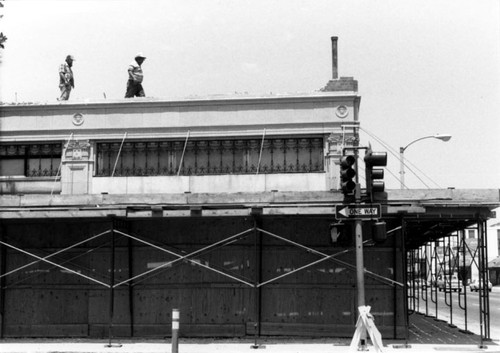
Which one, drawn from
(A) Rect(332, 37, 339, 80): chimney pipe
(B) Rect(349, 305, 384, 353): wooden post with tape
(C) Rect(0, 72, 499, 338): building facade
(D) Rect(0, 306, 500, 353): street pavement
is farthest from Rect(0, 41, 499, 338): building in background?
(A) Rect(332, 37, 339, 80): chimney pipe

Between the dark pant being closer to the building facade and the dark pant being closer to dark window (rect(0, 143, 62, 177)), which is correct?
dark window (rect(0, 143, 62, 177))

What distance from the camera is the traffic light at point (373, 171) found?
14172 mm

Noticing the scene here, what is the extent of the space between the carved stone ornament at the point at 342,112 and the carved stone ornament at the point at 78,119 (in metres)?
7.35

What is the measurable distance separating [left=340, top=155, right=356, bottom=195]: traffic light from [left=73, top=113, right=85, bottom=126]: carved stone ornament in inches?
387

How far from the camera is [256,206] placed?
16.1 metres

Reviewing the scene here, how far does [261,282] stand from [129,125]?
678 cm

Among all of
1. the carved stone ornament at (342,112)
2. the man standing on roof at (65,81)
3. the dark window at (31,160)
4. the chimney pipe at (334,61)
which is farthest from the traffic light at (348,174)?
the man standing on roof at (65,81)

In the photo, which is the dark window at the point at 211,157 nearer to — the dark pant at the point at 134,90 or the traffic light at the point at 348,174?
the dark pant at the point at 134,90

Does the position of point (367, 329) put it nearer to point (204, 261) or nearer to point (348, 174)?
point (348, 174)

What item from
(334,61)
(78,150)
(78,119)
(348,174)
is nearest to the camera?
(348,174)

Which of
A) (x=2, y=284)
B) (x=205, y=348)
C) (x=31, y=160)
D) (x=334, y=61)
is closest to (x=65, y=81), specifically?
(x=31, y=160)

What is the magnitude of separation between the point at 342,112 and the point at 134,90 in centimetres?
645

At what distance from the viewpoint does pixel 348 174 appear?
14.4 m

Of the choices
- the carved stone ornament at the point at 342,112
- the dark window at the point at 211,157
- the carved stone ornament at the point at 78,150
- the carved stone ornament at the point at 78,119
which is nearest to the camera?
the carved stone ornament at the point at 342,112
